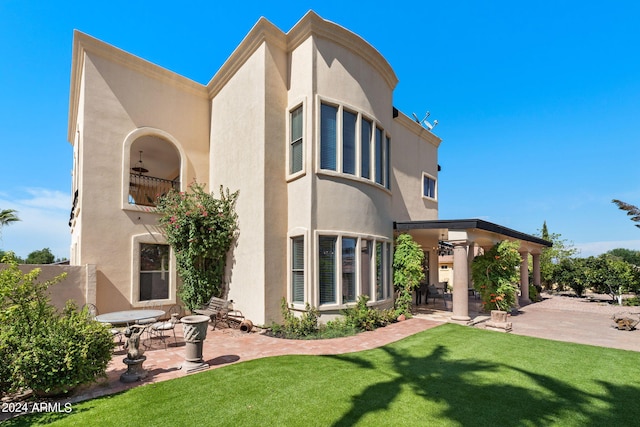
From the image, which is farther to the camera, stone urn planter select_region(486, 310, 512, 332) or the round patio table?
stone urn planter select_region(486, 310, 512, 332)

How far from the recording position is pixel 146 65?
12.9 meters

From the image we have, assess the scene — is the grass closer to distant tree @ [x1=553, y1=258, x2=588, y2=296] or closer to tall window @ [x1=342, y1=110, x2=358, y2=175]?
tall window @ [x1=342, y1=110, x2=358, y2=175]

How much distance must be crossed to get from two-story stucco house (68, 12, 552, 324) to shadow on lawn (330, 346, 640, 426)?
4444 millimetres

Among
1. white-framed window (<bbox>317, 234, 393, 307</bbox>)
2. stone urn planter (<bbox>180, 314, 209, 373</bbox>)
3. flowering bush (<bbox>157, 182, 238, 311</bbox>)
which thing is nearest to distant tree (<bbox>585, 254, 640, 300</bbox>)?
white-framed window (<bbox>317, 234, 393, 307</bbox>)

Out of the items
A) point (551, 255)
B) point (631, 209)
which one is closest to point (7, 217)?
point (631, 209)

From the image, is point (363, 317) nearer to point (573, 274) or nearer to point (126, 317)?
point (126, 317)

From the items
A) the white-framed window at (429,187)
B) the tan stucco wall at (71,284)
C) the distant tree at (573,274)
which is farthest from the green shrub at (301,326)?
the distant tree at (573,274)

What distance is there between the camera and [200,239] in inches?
473

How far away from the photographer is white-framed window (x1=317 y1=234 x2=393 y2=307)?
416 inches

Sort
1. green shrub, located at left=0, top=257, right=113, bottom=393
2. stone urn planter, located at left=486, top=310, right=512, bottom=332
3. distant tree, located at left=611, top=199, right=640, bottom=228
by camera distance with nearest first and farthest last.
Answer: green shrub, located at left=0, top=257, right=113, bottom=393 → stone urn planter, located at left=486, top=310, right=512, bottom=332 → distant tree, located at left=611, top=199, right=640, bottom=228

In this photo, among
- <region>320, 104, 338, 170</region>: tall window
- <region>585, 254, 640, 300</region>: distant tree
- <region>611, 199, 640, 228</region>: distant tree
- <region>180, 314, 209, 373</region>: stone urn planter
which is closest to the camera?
<region>180, 314, 209, 373</region>: stone urn planter

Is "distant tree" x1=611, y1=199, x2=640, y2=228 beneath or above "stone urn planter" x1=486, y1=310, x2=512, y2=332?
above

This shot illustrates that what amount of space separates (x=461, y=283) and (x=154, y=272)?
12047 mm

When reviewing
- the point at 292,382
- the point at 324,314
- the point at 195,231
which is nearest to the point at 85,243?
the point at 195,231
